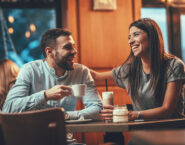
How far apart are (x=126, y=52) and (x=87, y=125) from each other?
7.89ft

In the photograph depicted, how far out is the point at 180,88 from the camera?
231 cm

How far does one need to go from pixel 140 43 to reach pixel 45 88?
2.70 ft

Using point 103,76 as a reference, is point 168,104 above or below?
below

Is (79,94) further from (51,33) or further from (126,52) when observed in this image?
(126,52)

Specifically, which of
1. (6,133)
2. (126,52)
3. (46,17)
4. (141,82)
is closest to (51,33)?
(141,82)

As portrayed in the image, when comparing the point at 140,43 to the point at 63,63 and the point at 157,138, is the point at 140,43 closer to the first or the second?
the point at 63,63

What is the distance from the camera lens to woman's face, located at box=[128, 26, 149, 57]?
8.05 feet

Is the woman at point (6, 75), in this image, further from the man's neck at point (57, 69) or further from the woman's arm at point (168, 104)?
the woman's arm at point (168, 104)

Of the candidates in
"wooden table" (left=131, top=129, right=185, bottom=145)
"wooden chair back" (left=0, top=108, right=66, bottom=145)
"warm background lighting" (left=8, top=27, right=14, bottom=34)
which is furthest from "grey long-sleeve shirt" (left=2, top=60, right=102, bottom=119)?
"warm background lighting" (left=8, top=27, right=14, bottom=34)

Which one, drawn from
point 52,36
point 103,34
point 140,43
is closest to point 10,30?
point 103,34

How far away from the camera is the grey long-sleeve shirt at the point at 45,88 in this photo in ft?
7.19

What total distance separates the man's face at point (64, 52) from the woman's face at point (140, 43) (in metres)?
0.50

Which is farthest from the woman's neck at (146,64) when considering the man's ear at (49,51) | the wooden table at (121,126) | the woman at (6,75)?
the woman at (6,75)

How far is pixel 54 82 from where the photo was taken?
96.0 inches
